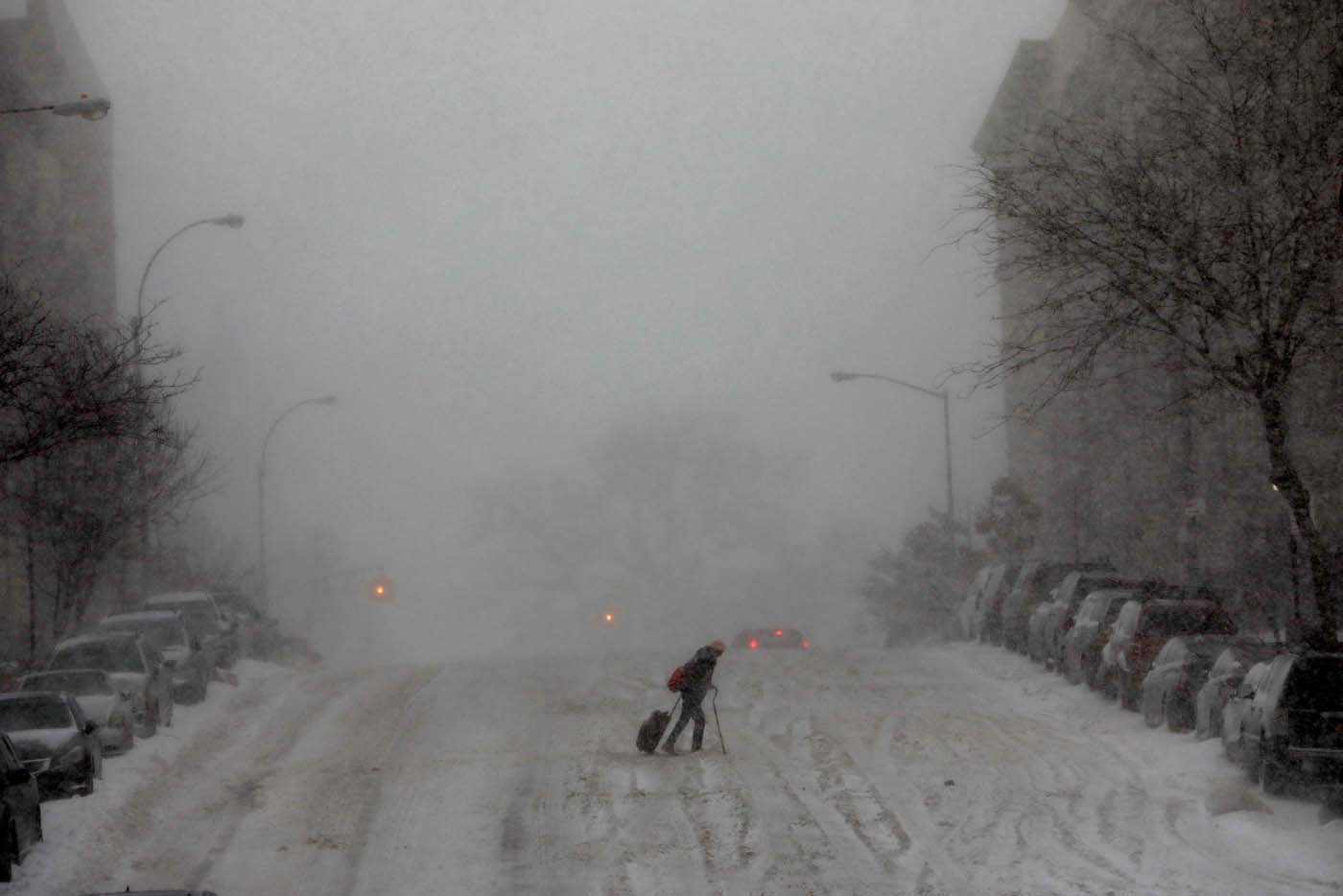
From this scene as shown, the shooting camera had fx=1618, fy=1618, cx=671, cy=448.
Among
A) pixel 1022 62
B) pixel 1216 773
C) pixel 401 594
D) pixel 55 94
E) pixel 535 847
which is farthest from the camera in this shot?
pixel 401 594

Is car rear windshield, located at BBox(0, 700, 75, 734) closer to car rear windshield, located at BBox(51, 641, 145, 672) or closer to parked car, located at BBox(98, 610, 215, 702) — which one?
car rear windshield, located at BBox(51, 641, 145, 672)

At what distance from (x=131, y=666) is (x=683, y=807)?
946cm

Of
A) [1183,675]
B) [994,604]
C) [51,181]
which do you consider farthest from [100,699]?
[51,181]

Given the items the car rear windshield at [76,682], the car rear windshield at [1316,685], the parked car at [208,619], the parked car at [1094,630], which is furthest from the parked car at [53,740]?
the parked car at [1094,630]

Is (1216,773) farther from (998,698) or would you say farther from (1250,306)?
(998,698)

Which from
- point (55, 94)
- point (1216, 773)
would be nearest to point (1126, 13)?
point (1216, 773)

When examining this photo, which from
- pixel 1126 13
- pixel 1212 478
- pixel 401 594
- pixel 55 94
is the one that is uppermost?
pixel 55 94

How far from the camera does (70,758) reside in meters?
16.2

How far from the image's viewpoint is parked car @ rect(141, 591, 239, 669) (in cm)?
2934

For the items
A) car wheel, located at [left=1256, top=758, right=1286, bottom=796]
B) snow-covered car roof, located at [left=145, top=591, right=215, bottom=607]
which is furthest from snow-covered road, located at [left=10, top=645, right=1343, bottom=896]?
snow-covered car roof, located at [left=145, top=591, right=215, bottom=607]

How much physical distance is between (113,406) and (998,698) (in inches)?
546

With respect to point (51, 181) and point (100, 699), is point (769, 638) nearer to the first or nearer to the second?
point (100, 699)

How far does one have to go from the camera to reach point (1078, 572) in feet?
89.0

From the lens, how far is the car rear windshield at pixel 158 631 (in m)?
25.5
